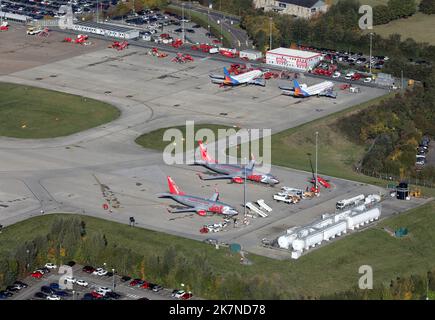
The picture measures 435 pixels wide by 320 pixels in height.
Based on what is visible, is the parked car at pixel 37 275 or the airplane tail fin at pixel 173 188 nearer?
the parked car at pixel 37 275

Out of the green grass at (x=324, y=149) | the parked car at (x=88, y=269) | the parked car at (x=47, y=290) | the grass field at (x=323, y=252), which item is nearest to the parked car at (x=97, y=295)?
the parked car at (x=47, y=290)

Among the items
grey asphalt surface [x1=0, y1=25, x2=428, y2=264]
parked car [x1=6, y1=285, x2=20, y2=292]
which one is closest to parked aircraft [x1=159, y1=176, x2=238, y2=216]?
grey asphalt surface [x1=0, y1=25, x2=428, y2=264]

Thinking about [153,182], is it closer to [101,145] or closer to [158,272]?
[101,145]

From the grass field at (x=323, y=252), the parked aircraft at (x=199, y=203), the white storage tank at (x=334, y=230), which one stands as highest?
the parked aircraft at (x=199, y=203)

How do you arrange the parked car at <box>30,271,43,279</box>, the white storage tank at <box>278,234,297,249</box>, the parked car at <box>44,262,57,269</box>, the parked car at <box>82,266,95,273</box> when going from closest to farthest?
the parked car at <box>30,271,43,279</box>, the parked car at <box>82,266,95,273</box>, the parked car at <box>44,262,57,269</box>, the white storage tank at <box>278,234,297,249</box>

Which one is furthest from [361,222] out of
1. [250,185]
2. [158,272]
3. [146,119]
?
[146,119]

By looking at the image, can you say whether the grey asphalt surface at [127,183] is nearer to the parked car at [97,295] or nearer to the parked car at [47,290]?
the parked car at [97,295]

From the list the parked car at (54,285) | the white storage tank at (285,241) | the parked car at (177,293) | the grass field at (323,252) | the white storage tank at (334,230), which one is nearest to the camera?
the parked car at (177,293)

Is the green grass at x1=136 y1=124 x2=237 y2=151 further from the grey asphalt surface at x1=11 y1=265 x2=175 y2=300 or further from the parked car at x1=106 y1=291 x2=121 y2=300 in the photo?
the parked car at x1=106 y1=291 x2=121 y2=300
